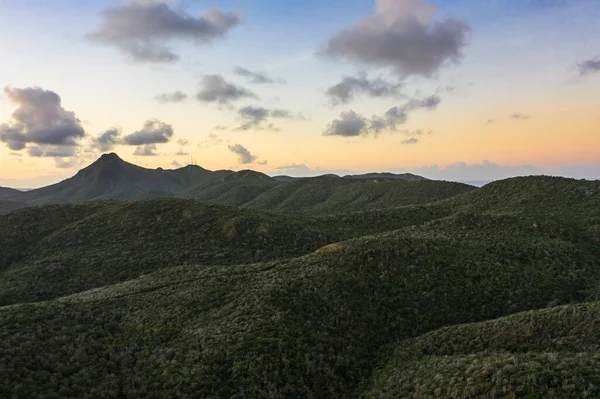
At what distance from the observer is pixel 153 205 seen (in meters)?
67.7

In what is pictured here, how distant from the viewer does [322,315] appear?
23.3 metres

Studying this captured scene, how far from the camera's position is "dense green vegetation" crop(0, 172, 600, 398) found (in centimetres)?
1608

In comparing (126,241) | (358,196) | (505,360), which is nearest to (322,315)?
(505,360)

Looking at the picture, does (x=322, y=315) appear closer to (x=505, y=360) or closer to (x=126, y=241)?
(x=505, y=360)

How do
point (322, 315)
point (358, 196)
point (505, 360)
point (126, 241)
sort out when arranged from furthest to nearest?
1. point (358, 196)
2. point (126, 241)
3. point (322, 315)
4. point (505, 360)

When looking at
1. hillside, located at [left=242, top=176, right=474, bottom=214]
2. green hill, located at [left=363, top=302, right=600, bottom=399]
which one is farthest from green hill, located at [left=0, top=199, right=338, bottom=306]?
hillside, located at [left=242, top=176, right=474, bottom=214]

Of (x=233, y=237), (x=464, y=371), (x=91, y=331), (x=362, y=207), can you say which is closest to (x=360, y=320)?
(x=464, y=371)

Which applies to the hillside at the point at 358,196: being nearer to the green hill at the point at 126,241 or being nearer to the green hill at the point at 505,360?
Answer: the green hill at the point at 126,241

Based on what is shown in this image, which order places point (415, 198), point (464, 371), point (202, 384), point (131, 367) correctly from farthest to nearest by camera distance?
point (415, 198)
point (131, 367)
point (202, 384)
point (464, 371)

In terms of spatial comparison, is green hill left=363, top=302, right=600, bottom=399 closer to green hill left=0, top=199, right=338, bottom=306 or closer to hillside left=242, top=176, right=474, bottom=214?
green hill left=0, top=199, right=338, bottom=306

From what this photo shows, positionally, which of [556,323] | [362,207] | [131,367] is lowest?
[131,367]

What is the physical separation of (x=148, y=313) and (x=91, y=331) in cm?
402

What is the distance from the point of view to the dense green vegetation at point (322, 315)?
52.7ft

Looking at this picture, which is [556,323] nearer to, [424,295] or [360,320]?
[424,295]
